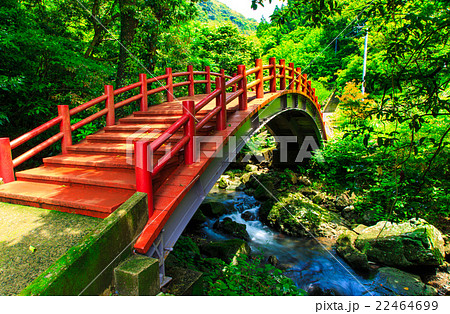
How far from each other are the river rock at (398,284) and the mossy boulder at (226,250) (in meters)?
3.23

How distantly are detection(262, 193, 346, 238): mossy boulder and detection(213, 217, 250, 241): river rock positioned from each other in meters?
1.37

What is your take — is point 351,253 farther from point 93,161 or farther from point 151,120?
point 93,161

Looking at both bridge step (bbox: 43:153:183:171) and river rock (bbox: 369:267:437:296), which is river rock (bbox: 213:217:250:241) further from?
bridge step (bbox: 43:153:183:171)

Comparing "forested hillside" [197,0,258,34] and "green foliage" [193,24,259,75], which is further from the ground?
"forested hillside" [197,0,258,34]

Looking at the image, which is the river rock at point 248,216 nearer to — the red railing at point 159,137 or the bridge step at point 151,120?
the red railing at point 159,137

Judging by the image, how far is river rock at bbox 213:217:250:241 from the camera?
→ 8.68 meters

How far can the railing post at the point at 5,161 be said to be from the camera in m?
4.00

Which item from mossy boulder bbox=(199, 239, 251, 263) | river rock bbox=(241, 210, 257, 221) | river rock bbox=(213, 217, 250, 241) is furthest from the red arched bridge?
river rock bbox=(241, 210, 257, 221)

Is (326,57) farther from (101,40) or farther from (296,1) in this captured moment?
(296,1)

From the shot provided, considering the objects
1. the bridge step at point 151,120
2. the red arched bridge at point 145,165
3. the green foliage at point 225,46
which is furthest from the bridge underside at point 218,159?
the green foliage at point 225,46

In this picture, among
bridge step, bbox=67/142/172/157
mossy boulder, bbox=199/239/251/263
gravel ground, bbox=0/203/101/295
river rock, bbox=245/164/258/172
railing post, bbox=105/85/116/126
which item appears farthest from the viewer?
river rock, bbox=245/164/258/172

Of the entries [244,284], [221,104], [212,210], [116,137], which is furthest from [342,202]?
[116,137]

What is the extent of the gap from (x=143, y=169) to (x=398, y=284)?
21.1ft

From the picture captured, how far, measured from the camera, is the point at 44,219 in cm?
322
